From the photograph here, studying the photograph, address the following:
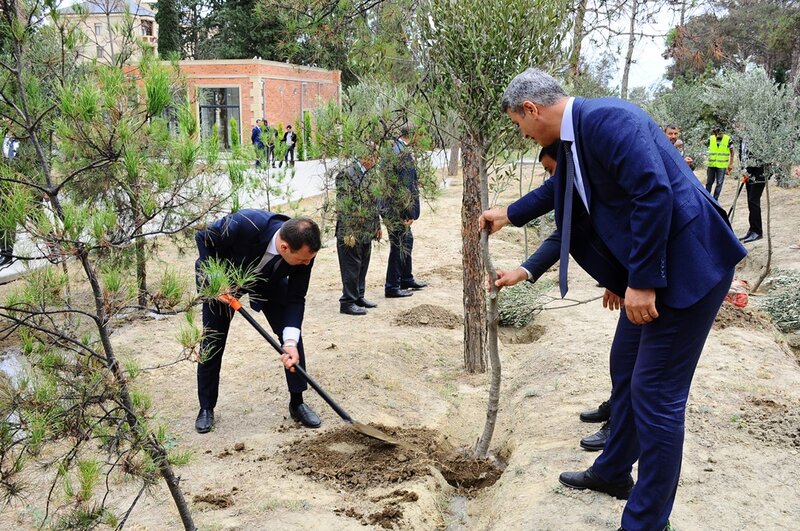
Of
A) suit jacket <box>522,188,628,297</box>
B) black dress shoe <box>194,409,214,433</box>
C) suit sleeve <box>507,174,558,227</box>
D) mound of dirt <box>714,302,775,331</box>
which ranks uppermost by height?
suit sleeve <box>507,174,558,227</box>

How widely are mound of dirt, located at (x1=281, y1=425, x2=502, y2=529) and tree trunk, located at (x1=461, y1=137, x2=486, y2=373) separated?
138 cm

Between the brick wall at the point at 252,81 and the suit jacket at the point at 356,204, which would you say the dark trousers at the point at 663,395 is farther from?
the brick wall at the point at 252,81

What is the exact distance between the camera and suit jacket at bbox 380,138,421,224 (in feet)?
25.3

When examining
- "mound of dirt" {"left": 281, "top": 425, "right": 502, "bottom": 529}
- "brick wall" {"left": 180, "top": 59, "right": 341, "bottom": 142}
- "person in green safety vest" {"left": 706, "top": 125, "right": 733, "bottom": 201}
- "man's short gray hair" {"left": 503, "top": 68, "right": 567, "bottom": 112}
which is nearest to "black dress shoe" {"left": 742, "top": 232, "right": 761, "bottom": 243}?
"person in green safety vest" {"left": 706, "top": 125, "right": 733, "bottom": 201}

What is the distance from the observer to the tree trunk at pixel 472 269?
580cm

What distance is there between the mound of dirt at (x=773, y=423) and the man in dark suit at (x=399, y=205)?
4.19 m

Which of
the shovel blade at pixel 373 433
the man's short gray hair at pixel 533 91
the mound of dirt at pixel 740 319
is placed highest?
the man's short gray hair at pixel 533 91

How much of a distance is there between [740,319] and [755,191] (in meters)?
5.48

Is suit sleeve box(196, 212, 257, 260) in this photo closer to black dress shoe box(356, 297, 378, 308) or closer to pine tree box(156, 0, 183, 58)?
black dress shoe box(356, 297, 378, 308)

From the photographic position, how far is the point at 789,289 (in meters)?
8.45

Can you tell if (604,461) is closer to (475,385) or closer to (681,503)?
(681,503)

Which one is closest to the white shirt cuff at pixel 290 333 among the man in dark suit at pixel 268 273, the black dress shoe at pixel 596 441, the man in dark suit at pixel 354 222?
the man in dark suit at pixel 268 273

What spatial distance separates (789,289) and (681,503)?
5806 mm

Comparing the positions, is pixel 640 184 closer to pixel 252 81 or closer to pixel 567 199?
pixel 567 199
